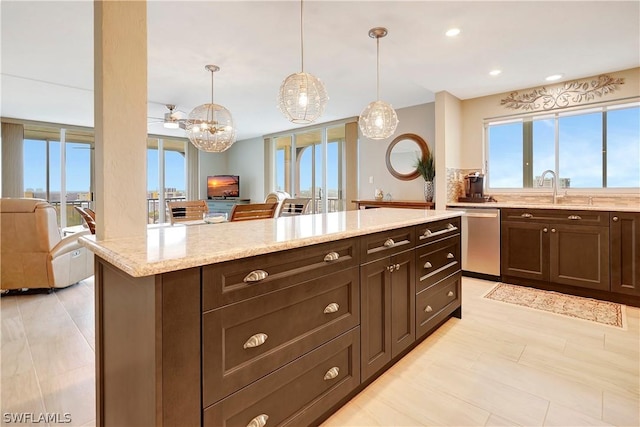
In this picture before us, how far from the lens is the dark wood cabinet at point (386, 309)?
167cm

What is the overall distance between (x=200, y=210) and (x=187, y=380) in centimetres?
328

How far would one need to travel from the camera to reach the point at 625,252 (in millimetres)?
3051

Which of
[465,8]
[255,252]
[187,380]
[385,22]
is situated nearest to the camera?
[187,380]

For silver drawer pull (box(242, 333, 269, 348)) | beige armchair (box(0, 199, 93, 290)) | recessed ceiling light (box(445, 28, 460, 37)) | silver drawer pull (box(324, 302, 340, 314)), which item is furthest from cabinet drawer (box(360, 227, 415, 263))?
beige armchair (box(0, 199, 93, 290))

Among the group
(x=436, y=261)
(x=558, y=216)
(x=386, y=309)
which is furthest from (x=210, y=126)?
(x=558, y=216)

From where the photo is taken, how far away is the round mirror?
4.93 metres

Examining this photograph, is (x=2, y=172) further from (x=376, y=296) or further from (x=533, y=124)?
(x=533, y=124)

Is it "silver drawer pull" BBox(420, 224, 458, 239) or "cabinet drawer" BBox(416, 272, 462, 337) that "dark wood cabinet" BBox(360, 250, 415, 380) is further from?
"silver drawer pull" BBox(420, 224, 458, 239)

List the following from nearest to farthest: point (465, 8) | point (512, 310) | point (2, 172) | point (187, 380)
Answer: point (187, 380)
point (465, 8)
point (512, 310)
point (2, 172)

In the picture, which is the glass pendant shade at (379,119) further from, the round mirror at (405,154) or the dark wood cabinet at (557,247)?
the round mirror at (405,154)

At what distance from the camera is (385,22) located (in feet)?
8.32

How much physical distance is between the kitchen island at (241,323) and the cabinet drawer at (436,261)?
1.13ft

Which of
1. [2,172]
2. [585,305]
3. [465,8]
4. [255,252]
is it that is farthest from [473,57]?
[2,172]

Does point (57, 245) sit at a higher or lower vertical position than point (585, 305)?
higher
